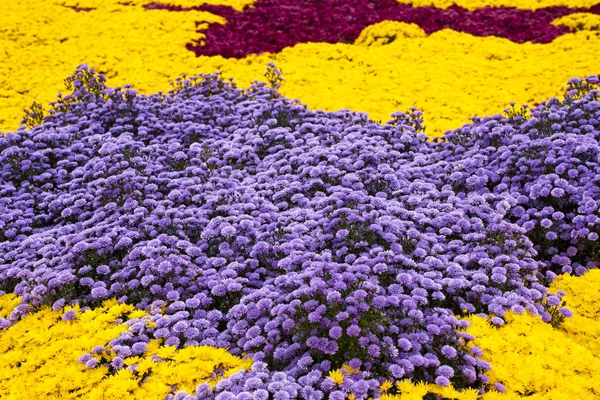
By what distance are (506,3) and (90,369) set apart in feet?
44.8

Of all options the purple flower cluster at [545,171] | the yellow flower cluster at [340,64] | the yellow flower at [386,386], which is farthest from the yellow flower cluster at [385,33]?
the yellow flower at [386,386]

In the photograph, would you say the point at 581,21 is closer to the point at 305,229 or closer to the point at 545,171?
the point at 545,171

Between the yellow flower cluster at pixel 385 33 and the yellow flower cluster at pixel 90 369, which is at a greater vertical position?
the yellow flower cluster at pixel 385 33

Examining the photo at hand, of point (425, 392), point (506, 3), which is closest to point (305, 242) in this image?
point (425, 392)

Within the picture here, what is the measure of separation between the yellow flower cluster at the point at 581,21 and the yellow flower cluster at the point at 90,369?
36.9 ft

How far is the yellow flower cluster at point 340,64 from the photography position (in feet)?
30.5

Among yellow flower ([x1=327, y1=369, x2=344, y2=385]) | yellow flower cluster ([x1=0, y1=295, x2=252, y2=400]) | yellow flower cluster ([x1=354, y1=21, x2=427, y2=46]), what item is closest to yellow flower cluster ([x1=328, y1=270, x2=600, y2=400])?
yellow flower ([x1=327, y1=369, x2=344, y2=385])

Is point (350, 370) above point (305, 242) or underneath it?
underneath

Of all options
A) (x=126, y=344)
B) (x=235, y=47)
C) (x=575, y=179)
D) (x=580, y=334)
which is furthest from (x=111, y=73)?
(x=580, y=334)

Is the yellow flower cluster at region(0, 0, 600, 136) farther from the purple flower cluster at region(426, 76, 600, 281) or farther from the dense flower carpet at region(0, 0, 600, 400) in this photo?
the purple flower cluster at region(426, 76, 600, 281)

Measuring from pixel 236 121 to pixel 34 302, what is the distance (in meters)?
4.01

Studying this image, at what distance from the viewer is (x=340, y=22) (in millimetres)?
13281

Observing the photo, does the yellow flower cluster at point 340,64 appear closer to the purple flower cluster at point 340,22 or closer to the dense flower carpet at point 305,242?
the dense flower carpet at point 305,242

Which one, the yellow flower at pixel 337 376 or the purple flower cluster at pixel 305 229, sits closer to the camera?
the yellow flower at pixel 337 376
